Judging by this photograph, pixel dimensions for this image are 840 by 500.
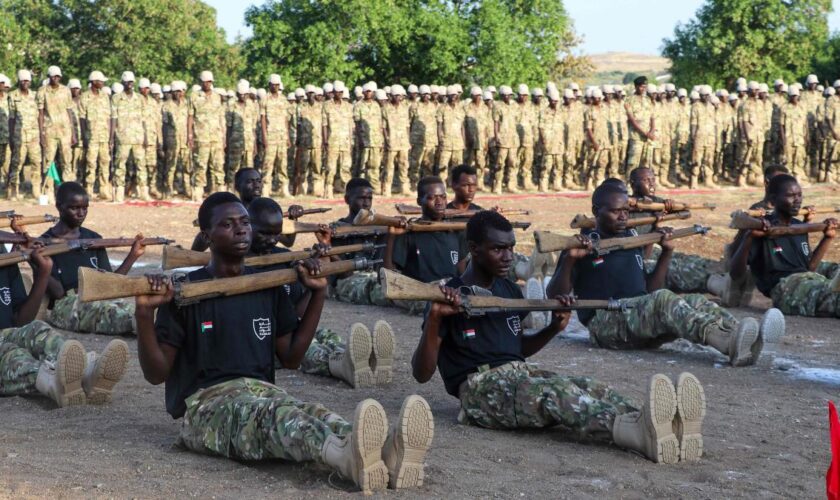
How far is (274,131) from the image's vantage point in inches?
874

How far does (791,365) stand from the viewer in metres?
8.59

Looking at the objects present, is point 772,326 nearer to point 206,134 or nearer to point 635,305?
point 635,305

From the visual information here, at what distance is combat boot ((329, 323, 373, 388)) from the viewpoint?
24.8 ft

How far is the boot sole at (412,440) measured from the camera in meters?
4.98

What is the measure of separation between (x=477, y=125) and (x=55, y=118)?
329 inches

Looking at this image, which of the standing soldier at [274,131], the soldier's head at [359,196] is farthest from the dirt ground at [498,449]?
the standing soldier at [274,131]

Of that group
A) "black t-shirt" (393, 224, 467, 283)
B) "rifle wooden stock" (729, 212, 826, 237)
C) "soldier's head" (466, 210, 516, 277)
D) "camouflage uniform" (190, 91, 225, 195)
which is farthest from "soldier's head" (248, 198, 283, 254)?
"camouflage uniform" (190, 91, 225, 195)

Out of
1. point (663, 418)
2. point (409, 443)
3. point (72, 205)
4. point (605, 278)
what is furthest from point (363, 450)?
point (72, 205)

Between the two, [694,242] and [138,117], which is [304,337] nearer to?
[694,242]

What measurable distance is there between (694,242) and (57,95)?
37.3 ft

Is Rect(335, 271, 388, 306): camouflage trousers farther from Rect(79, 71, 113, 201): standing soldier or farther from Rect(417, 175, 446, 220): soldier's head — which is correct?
Rect(79, 71, 113, 201): standing soldier

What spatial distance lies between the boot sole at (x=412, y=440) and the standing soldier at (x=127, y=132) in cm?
1659

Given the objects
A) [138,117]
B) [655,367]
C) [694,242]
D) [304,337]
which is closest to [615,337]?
[655,367]

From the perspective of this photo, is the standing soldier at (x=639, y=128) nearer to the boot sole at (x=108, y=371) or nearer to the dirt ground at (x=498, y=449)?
the dirt ground at (x=498, y=449)
